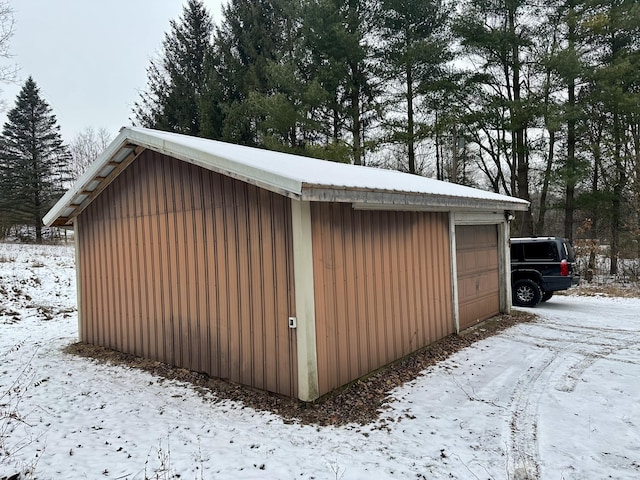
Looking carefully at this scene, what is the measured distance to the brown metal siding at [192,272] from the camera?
14.0 feet

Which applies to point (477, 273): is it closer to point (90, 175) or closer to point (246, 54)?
point (90, 175)

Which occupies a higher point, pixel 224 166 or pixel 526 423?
pixel 224 166

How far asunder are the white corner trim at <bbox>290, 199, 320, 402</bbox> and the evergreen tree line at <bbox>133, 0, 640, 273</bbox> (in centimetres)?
1044

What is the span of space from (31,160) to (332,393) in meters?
28.4

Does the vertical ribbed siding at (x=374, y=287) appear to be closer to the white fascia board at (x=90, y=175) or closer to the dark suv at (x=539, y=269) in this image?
the white fascia board at (x=90, y=175)

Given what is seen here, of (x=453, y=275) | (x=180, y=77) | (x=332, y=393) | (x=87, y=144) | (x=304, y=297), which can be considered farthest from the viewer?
(x=87, y=144)

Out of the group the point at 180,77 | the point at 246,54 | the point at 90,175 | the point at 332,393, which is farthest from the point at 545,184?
the point at 180,77

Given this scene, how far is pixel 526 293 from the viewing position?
9.41 metres

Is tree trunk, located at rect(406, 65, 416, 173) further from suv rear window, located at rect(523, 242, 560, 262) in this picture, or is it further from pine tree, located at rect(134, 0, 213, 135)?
pine tree, located at rect(134, 0, 213, 135)

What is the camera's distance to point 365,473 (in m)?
2.86

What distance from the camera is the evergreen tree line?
1377 cm

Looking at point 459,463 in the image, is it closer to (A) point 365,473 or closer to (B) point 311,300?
(A) point 365,473

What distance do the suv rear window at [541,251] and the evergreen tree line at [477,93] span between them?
6371 millimetres

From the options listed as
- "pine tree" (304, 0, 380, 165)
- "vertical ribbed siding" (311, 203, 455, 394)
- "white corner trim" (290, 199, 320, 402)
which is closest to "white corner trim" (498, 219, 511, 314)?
"vertical ribbed siding" (311, 203, 455, 394)
